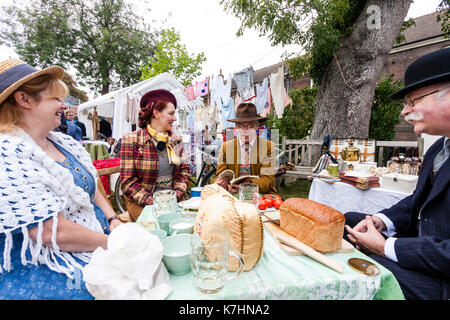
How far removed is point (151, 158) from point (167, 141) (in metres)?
0.31

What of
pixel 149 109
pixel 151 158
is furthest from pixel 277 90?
pixel 151 158

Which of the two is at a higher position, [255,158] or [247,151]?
[247,151]

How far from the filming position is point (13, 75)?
3.89 ft

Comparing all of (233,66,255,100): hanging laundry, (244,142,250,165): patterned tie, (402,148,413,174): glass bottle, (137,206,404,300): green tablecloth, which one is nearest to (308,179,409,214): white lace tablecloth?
(402,148,413,174): glass bottle

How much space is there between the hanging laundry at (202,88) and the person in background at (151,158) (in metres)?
7.75

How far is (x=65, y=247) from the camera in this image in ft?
3.62

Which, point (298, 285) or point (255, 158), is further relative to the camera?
point (255, 158)

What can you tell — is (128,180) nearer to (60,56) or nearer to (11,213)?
(11,213)

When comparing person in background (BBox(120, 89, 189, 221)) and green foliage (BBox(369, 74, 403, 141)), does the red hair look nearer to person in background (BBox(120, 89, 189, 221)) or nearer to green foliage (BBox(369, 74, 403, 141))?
person in background (BBox(120, 89, 189, 221))

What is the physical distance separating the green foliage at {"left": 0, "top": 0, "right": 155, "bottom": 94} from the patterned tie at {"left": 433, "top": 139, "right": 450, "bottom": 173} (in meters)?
25.2

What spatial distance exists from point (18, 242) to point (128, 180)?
143cm

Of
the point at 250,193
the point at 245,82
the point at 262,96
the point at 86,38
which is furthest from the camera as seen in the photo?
the point at 86,38

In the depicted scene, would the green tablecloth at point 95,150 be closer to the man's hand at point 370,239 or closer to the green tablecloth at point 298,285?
the green tablecloth at point 298,285

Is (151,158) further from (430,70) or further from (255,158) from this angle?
(430,70)
